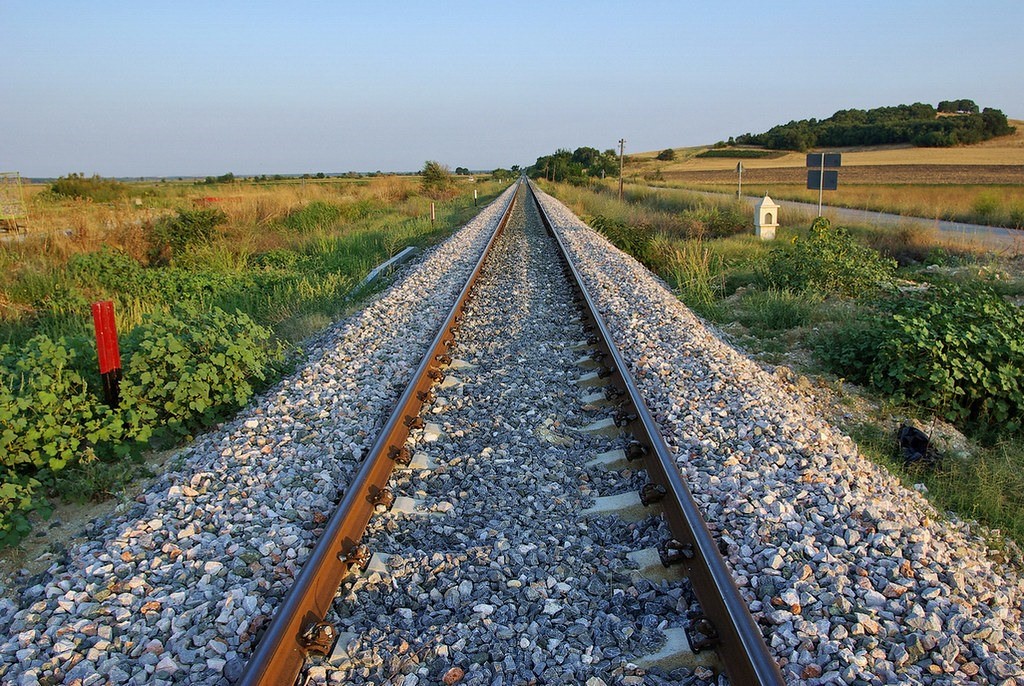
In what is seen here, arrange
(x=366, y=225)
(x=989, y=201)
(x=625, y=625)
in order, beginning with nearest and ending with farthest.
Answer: (x=625, y=625)
(x=989, y=201)
(x=366, y=225)

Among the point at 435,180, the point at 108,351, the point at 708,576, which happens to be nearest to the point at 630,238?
the point at 108,351

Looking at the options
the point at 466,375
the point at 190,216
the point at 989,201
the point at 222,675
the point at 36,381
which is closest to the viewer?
the point at 222,675

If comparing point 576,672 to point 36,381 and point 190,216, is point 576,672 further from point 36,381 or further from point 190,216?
point 190,216

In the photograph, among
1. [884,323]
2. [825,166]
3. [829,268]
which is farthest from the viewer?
[825,166]

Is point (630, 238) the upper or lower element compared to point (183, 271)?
lower

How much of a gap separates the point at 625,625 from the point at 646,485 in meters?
1.04

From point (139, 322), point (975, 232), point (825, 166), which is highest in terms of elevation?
point (825, 166)

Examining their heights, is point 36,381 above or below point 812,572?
above

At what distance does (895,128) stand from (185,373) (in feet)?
280

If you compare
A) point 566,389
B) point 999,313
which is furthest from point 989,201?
point 566,389

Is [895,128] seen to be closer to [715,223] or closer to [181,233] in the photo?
[715,223]

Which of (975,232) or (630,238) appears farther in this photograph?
(630,238)

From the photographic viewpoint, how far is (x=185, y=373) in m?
5.43

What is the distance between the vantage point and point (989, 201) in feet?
68.6
